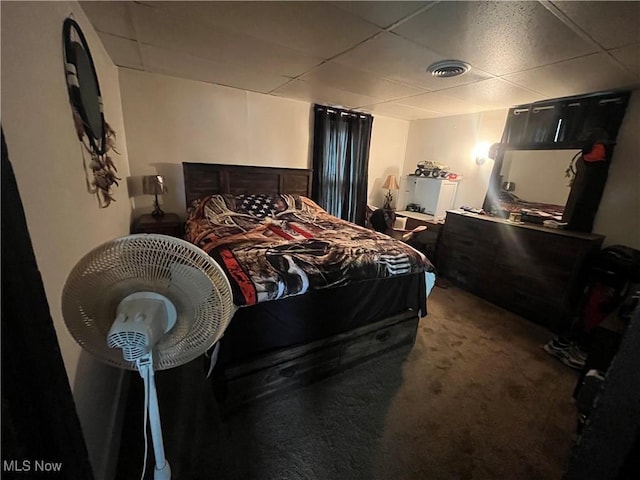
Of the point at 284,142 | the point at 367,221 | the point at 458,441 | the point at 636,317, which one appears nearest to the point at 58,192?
the point at 636,317

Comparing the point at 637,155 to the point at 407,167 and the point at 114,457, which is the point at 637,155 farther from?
the point at 114,457

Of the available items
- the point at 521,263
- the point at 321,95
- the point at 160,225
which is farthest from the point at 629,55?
the point at 160,225

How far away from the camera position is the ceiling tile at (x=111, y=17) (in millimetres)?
1481

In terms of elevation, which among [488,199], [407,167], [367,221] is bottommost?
[367,221]

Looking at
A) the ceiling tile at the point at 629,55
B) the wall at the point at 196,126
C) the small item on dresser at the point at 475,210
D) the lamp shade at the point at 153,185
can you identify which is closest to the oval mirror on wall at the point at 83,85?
the lamp shade at the point at 153,185

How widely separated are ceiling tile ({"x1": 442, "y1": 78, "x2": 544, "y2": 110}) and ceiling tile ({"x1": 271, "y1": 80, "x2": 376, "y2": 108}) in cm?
95

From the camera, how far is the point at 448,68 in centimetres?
198

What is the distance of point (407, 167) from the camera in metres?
4.54

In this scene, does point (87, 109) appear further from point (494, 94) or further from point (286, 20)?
point (494, 94)

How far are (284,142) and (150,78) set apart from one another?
1534mm

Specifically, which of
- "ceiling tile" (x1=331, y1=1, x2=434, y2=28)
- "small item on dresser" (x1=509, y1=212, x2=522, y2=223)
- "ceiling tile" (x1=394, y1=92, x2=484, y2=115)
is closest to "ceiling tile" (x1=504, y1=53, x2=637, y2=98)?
"ceiling tile" (x1=394, y1=92, x2=484, y2=115)

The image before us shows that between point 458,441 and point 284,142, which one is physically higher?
point 284,142

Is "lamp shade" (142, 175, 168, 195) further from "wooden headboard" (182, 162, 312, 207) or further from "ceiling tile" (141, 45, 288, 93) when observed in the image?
"ceiling tile" (141, 45, 288, 93)

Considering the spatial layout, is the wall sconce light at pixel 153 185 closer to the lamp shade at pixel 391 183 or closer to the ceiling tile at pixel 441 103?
the ceiling tile at pixel 441 103
